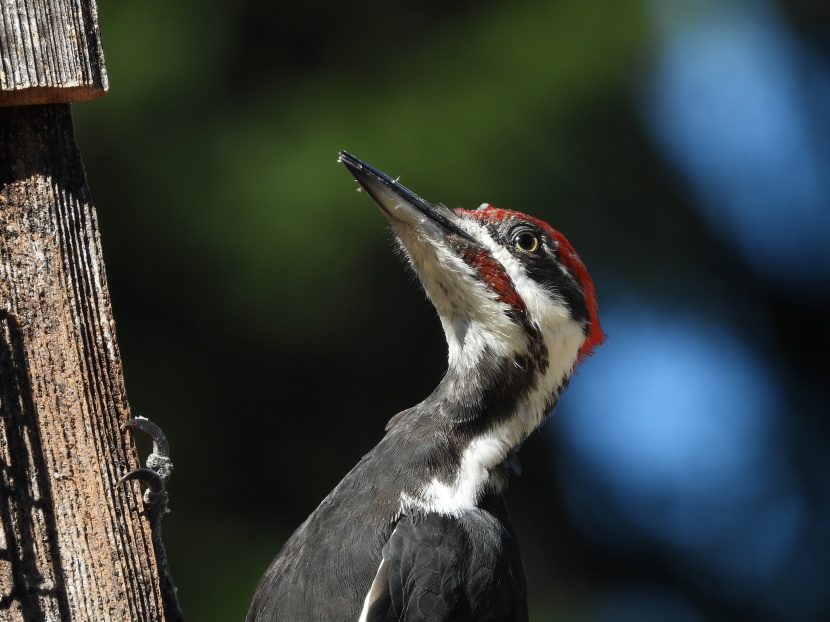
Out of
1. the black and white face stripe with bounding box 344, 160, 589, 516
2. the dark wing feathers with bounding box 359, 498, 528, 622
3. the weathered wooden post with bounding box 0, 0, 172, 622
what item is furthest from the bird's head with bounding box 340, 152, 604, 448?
the weathered wooden post with bounding box 0, 0, 172, 622

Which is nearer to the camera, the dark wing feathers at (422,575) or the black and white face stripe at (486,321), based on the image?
the dark wing feathers at (422,575)

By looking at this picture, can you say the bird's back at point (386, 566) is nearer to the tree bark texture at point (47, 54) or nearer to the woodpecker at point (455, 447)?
the woodpecker at point (455, 447)

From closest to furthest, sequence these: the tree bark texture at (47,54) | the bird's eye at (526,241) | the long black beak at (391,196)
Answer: the tree bark texture at (47,54) < the long black beak at (391,196) < the bird's eye at (526,241)

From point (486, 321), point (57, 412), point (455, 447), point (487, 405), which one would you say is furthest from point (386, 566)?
point (57, 412)

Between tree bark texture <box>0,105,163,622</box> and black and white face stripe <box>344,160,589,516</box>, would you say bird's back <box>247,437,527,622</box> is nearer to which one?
black and white face stripe <box>344,160,589,516</box>

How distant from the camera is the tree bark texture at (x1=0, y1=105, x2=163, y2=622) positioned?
214 centimetres

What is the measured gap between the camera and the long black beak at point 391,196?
2.79 m

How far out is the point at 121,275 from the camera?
199 inches

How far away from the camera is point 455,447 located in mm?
2951

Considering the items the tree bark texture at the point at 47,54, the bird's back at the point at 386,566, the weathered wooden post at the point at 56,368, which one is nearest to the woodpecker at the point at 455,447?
the bird's back at the point at 386,566

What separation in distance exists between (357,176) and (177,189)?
7.86ft

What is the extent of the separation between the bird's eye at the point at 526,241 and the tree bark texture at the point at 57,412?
1265mm

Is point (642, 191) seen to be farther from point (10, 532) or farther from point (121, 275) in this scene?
point (10, 532)

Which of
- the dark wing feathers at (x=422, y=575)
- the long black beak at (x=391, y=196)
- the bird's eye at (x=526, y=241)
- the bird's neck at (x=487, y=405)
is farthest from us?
A: the bird's eye at (x=526, y=241)
